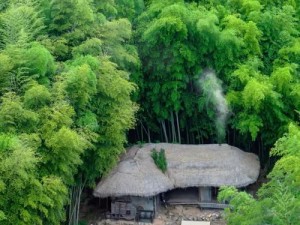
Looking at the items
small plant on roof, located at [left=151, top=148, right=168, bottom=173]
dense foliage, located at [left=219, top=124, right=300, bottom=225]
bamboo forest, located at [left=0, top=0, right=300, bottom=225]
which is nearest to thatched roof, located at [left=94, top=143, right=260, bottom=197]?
small plant on roof, located at [left=151, top=148, right=168, bottom=173]

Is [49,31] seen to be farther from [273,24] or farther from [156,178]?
[273,24]

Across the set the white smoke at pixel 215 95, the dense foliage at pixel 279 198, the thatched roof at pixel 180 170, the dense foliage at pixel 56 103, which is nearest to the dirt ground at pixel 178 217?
the thatched roof at pixel 180 170

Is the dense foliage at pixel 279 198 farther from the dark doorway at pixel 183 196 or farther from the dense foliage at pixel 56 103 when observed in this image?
the dark doorway at pixel 183 196

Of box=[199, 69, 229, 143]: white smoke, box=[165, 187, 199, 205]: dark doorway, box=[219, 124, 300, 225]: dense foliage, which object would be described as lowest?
box=[219, 124, 300, 225]: dense foliage

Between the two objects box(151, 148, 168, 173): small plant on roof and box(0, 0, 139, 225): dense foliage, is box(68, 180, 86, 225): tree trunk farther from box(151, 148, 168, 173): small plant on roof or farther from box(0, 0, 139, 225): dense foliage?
box(151, 148, 168, 173): small plant on roof

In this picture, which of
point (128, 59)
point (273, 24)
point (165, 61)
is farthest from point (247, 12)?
point (128, 59)

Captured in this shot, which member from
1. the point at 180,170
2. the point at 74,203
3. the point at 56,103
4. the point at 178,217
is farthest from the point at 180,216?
the point at 56,103
